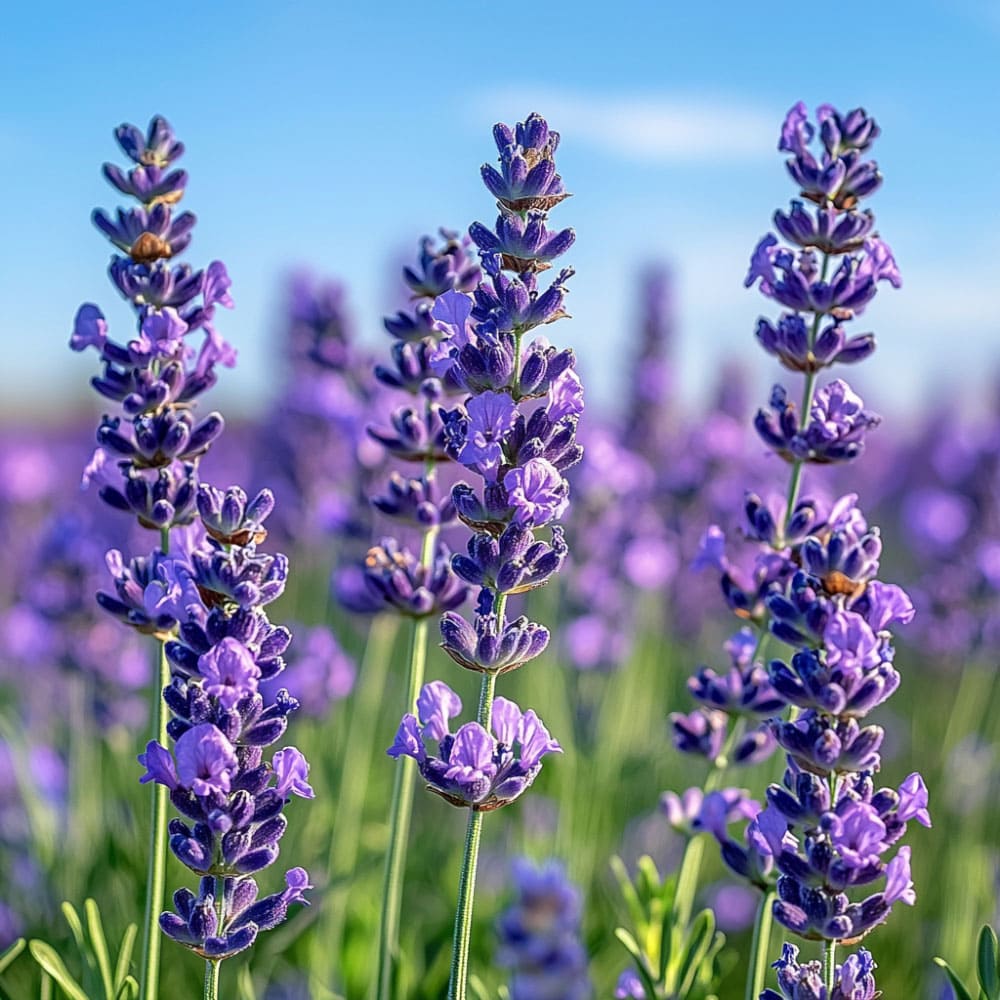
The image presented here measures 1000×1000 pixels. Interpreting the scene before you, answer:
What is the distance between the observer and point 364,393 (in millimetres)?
3215

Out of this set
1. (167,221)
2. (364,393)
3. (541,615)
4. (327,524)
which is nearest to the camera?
(167,221)

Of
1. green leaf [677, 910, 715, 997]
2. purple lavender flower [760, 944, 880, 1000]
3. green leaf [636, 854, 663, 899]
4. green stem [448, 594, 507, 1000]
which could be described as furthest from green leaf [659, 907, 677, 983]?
green stem [448, 594, 507, 1000]

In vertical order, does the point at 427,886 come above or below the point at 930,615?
below

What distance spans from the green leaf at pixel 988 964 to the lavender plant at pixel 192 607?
3.57 feet

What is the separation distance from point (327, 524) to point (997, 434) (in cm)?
350

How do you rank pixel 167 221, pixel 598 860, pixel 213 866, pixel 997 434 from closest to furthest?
pixel 213 866
pixel 167 221
pixel 598 860
pixel 997 434

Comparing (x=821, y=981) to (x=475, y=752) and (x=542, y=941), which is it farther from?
(x=542, y=941)

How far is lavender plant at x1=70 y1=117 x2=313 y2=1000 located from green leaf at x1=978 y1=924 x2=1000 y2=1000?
3.57 ft

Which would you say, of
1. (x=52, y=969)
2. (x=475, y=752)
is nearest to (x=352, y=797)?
(x=52, y=969)

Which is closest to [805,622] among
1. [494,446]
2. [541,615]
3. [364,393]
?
[494,446]

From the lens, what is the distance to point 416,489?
2320 millimetres

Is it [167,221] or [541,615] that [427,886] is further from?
[167,221]

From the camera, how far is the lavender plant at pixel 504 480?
5.31 ft

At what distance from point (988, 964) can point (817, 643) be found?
24.7 inches
